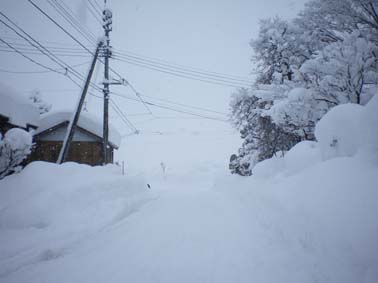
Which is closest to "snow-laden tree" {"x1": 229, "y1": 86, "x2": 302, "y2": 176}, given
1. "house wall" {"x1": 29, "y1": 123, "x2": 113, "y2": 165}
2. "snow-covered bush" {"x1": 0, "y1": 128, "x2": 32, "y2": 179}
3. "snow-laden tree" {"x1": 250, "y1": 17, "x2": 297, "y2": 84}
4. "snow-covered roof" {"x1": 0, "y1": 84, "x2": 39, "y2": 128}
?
"snow-laden tree" {"x1": 250, "y1": 17, "x2": 297, "y2": 84}

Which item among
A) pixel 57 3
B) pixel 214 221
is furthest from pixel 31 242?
pixel 57 3

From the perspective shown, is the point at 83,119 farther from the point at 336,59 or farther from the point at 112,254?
the point at 336,59

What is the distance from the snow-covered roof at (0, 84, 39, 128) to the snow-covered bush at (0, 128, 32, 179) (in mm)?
6004

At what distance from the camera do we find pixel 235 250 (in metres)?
3.54

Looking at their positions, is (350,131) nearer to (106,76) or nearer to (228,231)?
(228,231)

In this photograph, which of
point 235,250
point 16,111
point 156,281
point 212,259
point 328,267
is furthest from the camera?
point 16,111

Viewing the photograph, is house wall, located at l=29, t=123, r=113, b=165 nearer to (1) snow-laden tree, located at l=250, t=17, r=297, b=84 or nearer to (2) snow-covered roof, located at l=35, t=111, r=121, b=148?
(2) snow-covered roof, located at l=35, t=111, r=121, b=148

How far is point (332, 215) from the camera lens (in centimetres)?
291

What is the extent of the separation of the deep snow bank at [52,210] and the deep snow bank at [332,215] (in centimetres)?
416

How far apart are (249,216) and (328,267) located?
119 inches

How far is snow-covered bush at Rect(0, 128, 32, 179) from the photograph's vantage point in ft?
24.4

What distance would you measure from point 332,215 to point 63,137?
64.3ft

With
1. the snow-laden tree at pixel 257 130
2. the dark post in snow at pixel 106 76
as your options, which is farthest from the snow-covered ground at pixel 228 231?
the dark post in snow at pixel 106 76

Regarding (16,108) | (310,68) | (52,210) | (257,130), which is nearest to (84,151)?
(16,108)
